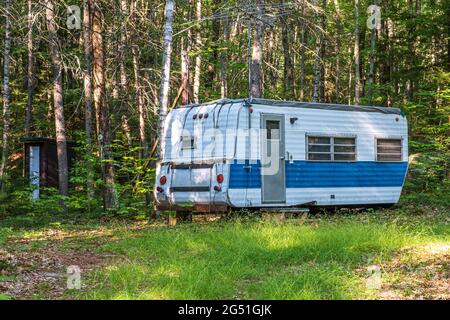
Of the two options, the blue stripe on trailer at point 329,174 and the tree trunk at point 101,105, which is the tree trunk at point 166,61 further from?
the tree trunk at point 101,105

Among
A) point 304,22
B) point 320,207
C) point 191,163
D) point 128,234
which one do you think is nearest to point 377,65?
point 304,22

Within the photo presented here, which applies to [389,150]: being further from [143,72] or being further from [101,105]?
[143,72]

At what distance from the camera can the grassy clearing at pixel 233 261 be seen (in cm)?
583

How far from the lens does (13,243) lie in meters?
9.48

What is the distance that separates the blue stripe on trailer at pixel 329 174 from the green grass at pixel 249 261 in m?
1.74

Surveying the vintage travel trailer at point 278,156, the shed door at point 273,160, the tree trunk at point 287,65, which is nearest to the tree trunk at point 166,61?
the vintage travel trailer at point 278,156

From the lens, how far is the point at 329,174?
46.1 feet

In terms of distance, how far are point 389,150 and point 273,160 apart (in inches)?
161

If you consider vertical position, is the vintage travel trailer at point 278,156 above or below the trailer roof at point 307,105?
below

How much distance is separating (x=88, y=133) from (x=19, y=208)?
2.85 meters

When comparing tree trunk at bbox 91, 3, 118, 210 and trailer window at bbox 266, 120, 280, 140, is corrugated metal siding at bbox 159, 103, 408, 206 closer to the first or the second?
trailer window at bbox 266, 120, 280, 140

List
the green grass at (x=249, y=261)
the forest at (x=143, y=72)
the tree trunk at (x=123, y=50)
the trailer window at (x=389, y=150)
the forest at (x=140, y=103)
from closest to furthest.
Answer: the green grass at (x=249, y=261), the forest at (x=140, y=103), the forest at (x=143, y=72), the trailer window at (x=389, y=150), the tree trunk at (x=123, y=50)

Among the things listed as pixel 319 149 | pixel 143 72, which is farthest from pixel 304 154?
pixel 143 72

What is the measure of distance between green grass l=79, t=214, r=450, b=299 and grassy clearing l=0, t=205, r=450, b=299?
13 millimetres
